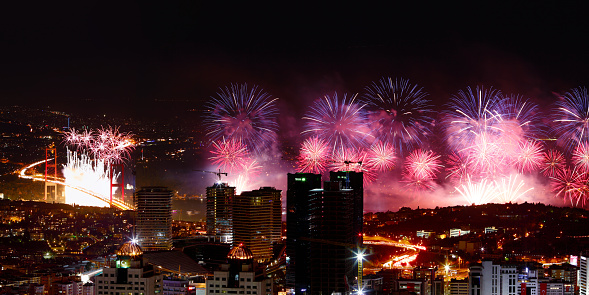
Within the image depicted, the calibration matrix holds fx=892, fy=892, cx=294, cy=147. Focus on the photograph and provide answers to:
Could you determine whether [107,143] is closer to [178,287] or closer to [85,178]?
[85,178]

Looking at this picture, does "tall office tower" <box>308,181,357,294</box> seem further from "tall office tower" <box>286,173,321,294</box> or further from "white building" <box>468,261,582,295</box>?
"white building" <box>468,261,582,295</box>

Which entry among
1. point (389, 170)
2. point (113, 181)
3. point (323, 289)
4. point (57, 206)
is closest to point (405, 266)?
point (389, 170)

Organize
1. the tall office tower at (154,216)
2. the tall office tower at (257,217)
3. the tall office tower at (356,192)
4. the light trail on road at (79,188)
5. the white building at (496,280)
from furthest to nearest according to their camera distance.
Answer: the light trail on road at (79,188)
the tall office tower at (154,216)
the tall office tower at (257,217)
the tall office tower at (356,192)
the white building at (496,280)

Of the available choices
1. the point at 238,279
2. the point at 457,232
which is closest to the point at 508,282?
the point at 238,279

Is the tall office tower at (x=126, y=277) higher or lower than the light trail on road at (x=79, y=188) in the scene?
lower

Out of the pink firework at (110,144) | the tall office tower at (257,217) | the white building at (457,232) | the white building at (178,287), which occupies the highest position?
the pink firework at (110,144)

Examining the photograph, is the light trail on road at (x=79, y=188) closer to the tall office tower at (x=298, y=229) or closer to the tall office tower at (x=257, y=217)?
the tall office tower at (x=257, y=217)

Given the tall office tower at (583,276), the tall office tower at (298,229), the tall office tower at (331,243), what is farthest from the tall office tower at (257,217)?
the tall office tower at (583,276)
